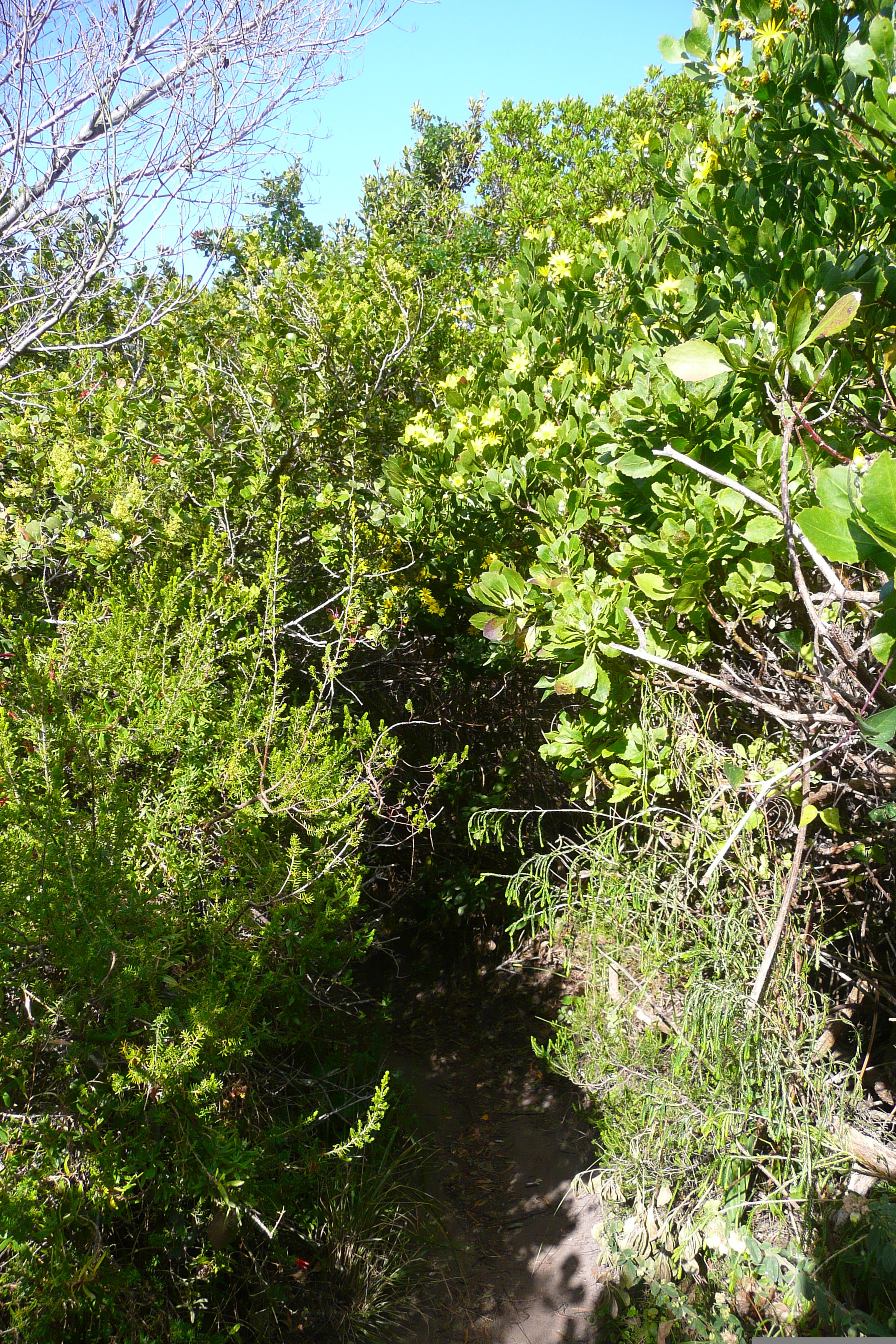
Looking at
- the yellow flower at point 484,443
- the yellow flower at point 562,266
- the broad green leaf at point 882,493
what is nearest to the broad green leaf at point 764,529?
the broad green leaf at point 882,493

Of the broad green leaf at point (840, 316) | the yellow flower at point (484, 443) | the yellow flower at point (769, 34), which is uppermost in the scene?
the yellow flower at point (769, 34)

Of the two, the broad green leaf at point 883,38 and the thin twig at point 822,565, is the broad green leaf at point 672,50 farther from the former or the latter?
the thin twig at point 822,565

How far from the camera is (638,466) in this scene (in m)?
2.29

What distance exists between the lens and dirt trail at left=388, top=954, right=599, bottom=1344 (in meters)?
2.84

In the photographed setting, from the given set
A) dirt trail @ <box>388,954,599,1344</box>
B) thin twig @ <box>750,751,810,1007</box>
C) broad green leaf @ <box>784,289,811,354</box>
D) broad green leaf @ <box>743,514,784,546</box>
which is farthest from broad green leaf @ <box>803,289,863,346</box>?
dirt trail @ <box>388,954,599,1344</box>

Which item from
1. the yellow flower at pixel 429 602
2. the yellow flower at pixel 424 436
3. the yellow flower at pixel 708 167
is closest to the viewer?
the yellow flower at pixel 708 167

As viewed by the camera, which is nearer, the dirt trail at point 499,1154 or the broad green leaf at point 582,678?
the broad green leaf at point 582,678

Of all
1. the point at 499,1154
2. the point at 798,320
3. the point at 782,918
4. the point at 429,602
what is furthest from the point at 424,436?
the point at 499,1154

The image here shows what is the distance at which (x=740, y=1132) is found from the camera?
2.12 meters

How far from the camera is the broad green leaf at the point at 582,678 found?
95.6 inches

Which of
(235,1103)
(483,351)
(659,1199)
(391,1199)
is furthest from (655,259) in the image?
(391,1199)

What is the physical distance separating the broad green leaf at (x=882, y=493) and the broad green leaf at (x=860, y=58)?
106cm

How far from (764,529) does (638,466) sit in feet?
1.26

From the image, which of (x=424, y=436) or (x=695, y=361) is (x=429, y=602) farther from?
(x=695, y=361)
